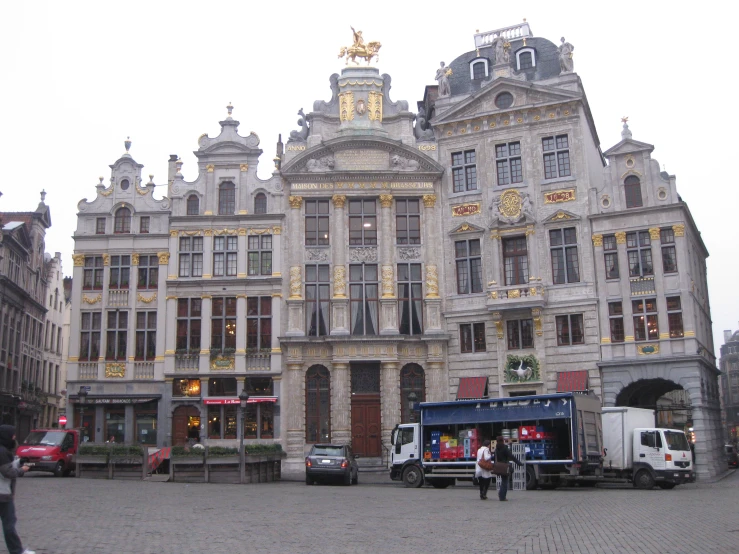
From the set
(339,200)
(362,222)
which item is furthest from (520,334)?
(339,200)

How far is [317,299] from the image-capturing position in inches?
1705

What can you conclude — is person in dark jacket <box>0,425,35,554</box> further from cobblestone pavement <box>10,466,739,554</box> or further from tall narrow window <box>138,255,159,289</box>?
tall narrow window <box>138,255,159,289</box>

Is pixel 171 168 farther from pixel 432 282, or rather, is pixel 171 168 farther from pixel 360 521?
pixel 360 521

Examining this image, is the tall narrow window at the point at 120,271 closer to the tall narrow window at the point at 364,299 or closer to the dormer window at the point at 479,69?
the tall narrow window at the point at 364,299

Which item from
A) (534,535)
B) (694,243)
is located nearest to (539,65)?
(694,243)

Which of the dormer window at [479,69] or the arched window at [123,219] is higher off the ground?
the dormer window at [479,69]

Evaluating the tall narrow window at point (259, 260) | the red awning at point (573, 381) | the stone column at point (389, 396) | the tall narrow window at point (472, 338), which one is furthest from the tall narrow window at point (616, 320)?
the tall narrow window at point (259, 260)

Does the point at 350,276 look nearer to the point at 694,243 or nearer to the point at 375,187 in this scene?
the point at 375,187

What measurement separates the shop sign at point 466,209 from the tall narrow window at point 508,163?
175 cm

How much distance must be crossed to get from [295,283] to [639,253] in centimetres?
1785

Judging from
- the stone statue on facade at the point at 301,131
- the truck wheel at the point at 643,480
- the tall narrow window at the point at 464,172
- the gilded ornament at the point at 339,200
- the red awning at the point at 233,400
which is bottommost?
the truck wheel at the point at 643,480

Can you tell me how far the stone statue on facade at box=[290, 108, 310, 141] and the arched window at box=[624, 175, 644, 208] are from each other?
17778mm

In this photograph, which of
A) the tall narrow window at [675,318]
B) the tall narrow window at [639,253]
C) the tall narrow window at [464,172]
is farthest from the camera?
the tall narrow window at [464,172]

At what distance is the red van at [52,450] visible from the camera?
105 ft
